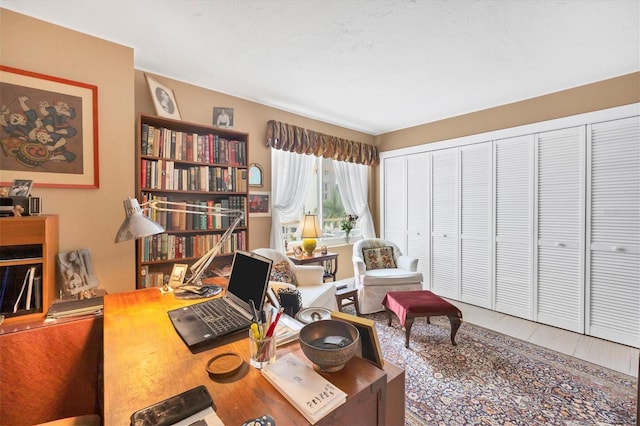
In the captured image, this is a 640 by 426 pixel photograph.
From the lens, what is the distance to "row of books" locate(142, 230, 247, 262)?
2234 mm

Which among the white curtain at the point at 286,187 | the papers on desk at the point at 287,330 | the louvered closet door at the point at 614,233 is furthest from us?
the white curtain at the point at 286,187

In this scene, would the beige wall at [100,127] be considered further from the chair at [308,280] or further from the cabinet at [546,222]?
the cabinet at [546,222]

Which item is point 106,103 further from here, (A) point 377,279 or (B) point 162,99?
(A) point 377,279

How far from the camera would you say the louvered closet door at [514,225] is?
307 centimetres

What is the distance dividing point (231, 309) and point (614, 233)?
346 cm

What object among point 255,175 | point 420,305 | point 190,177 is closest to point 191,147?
point 190,177

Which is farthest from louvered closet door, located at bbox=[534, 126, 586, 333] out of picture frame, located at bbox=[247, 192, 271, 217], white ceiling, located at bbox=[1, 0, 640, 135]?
picture frame, located at bbox=[247, 192, 271, 217]

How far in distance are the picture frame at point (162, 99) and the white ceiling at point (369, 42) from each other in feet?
0.52

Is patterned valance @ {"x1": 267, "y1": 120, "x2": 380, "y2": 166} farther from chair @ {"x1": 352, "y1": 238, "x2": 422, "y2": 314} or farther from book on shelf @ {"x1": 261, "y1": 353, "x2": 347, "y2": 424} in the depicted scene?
book on shelf @ {"x1": 261, "y1": 353, "x2": 347, "y2": 424}

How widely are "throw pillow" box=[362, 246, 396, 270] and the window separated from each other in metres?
0.74

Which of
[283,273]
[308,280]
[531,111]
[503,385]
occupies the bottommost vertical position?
[503,385]

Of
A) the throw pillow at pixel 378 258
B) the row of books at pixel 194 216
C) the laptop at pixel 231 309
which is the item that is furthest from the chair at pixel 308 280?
the laptop at pixel 231 309

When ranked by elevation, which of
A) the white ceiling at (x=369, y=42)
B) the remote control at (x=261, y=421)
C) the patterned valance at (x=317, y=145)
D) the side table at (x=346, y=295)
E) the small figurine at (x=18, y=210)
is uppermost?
the white ceiling at (x=369, y=42)

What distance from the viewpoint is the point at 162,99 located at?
241cm
